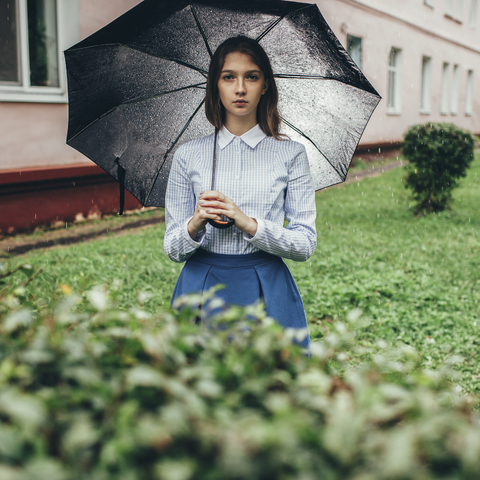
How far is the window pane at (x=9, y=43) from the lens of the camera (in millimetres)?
7246

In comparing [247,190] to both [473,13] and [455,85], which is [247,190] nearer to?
[455,85]

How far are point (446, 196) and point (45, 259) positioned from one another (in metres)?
6.63

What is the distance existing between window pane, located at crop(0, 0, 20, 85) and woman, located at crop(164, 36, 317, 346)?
20.0 ft

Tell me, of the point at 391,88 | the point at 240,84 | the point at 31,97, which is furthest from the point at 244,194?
the point at 391,88

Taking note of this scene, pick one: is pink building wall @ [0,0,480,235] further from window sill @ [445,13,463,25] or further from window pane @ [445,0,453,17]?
window pane @ [445,0,453,17]

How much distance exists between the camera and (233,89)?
2182 millimetres

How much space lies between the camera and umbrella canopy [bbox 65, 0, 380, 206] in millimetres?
2639

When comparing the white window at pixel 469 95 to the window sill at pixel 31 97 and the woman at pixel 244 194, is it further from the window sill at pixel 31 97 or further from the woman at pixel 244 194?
the woman at pixel 244 194

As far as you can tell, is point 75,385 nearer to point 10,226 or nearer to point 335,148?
point 335,148

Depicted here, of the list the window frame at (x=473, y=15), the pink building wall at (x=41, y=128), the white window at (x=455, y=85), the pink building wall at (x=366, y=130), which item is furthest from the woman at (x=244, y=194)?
the window frame at (x=473, y=15)

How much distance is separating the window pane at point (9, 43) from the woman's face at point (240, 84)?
20.2 ft

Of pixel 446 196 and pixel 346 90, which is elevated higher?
Result: pixel 346 90

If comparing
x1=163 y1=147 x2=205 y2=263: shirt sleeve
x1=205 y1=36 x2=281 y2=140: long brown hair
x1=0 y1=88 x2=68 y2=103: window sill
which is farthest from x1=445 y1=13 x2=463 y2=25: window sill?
x1=163 y1=147 x2=205 y2=263: shirt sleeve

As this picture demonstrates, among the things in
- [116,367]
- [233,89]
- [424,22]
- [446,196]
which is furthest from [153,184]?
[424,22]
